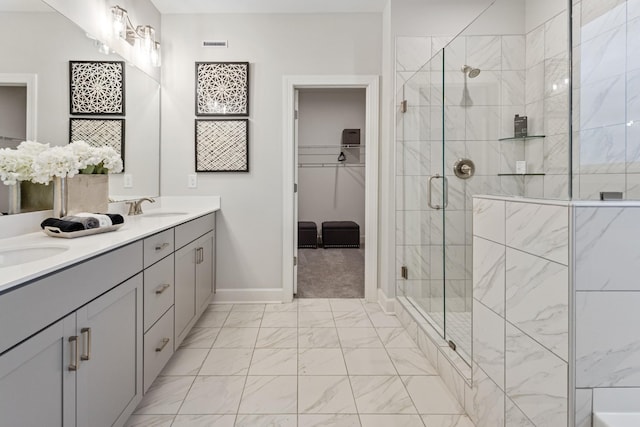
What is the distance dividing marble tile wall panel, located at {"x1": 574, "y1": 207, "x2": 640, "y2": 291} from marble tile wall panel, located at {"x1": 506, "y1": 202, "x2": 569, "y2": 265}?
41mm

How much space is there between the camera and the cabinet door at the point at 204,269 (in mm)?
2613

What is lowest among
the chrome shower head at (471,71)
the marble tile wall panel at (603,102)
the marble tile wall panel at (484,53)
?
the marble tile wall panel at (603,102)

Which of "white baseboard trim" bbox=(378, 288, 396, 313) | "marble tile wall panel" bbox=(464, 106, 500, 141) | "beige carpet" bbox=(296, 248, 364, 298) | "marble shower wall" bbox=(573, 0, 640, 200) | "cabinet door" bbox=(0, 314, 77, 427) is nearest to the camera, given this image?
"cabinet door" bbox=(0, 314, 77, 427)

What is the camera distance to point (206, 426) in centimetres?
157

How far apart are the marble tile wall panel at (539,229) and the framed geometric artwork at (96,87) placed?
7.62 ft

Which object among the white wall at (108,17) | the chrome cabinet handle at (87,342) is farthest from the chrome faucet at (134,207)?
the chrome cabinet handle at (87,342)

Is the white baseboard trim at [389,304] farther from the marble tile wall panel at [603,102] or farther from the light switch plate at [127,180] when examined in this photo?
→ the light switch plate at [127,180]

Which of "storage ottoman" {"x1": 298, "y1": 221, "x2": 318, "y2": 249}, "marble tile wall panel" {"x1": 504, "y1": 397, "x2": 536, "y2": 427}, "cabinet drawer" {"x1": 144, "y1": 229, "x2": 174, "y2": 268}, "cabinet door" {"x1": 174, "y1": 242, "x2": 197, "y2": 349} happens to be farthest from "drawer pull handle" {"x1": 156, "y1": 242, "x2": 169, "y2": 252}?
"storage ottoman" {"x1": 298, "y1": 221, "x2": 318, "y2": 249}

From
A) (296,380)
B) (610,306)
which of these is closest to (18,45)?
(296,380)

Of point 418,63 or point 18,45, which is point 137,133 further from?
point 418,63

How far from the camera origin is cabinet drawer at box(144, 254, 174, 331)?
1.67 metres

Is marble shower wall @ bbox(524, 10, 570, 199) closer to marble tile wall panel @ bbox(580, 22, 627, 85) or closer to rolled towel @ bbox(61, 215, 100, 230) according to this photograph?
marble tile wall panel @ bbox(580, 22, 627, 85)

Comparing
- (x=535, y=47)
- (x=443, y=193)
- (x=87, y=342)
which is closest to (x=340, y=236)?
(x=443, y=193)

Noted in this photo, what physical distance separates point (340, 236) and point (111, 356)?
469 cm
